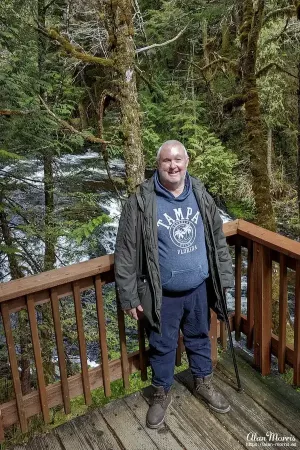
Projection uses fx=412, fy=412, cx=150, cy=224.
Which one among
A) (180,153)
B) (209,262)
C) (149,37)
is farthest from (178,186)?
(149,37)

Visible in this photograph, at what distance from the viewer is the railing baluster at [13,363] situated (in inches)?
95.7

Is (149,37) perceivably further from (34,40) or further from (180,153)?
(180,153)

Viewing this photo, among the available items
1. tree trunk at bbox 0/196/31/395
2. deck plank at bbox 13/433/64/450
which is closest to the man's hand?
deck plank at bbox 13/433/64/450

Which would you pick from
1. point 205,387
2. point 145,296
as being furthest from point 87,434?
point 145,296

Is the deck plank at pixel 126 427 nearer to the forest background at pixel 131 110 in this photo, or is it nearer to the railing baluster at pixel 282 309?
the railing baluster at pixel 282 309

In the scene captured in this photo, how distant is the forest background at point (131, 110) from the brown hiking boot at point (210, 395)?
1.92 meters

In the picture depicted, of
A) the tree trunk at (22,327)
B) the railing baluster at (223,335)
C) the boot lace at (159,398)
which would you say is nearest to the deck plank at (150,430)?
the boot lace at (159,398)

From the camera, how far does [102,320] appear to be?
2859 millimetres

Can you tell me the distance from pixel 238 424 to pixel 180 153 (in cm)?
183

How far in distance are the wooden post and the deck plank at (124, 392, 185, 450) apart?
0.94m

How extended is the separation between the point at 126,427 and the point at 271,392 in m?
1.09

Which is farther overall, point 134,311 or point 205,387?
point 205,387

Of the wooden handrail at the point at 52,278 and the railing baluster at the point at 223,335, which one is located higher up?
the wooden handrail at the point at 52,278

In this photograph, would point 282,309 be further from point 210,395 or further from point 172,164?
point 172,164
